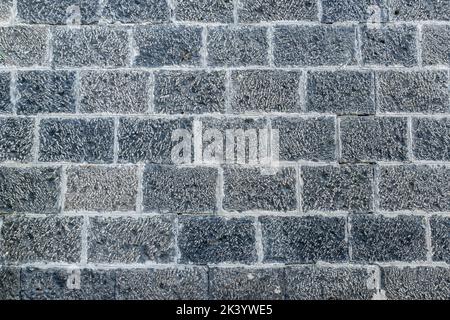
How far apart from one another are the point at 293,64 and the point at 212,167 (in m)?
0.61

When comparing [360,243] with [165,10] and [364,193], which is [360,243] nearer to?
[364,193]

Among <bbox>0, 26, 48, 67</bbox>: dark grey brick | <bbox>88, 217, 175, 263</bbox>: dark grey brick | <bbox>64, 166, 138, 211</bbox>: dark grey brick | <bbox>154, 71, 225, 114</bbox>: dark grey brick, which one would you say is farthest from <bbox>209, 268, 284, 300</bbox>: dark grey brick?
<bbox>0, 26, 48, 67</bbox>: dark grey brick

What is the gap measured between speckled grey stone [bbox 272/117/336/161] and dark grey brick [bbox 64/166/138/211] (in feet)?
2.29

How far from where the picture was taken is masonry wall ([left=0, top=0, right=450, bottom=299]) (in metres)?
2.67

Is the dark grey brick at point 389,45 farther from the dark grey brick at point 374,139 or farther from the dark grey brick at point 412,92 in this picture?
the dark grey brick at point 374,139

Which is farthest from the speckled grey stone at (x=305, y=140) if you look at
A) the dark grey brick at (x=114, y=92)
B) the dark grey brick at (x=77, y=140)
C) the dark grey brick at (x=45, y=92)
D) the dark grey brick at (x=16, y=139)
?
the dark grey brick at (x=16, y=139)

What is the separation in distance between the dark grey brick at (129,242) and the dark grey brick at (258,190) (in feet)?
1.10

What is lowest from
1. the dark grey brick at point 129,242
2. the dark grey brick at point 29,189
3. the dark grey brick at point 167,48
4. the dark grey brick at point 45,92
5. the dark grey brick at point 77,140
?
the dark grey brick at point 129,242

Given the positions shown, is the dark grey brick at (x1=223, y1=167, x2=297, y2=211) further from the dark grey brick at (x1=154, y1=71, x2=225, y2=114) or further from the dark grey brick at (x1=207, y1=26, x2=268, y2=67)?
the dark grey brick at (x1=207, y1=26, x2=268, y2=67)

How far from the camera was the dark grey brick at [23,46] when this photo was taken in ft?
8.98

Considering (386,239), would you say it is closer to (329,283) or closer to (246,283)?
(329,283)

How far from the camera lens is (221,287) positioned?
2670mm

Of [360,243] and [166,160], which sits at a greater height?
[166,160]
